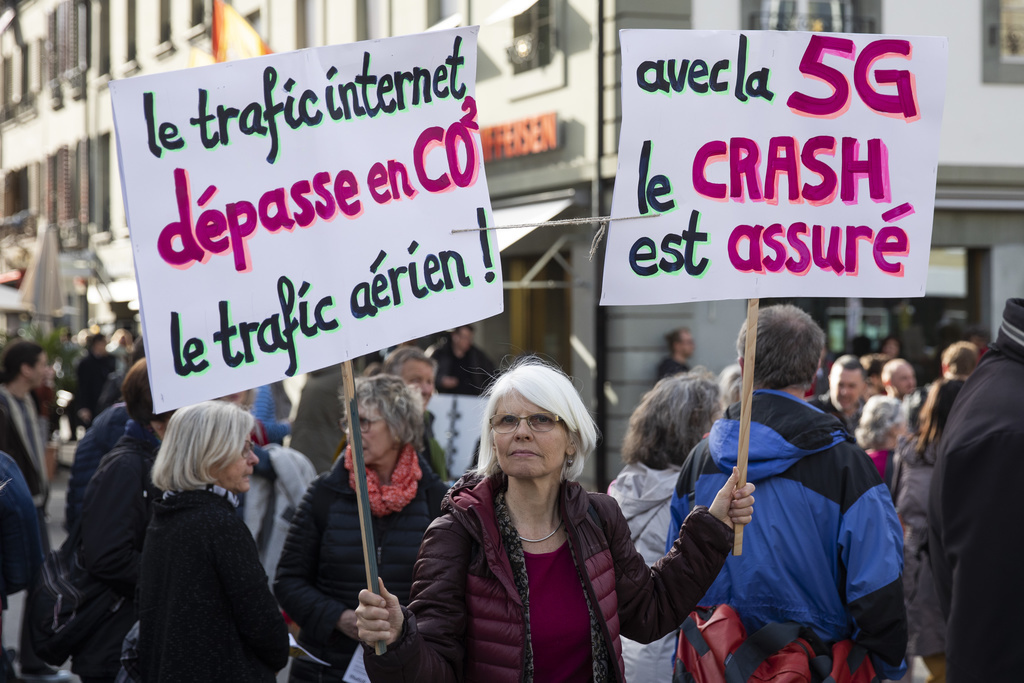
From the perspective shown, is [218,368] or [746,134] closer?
[218,368]

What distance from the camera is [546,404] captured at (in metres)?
2.81

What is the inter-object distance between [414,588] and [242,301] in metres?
0.80

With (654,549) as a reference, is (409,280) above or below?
above

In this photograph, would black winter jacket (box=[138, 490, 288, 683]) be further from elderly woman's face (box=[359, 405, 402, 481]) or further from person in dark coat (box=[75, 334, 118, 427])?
person in dark coat (box=[75, 334, 118, 427])

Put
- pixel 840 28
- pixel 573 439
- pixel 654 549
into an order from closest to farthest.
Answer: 1. pixel 573 439
2. pixel 654 549
3. pixel 840 28

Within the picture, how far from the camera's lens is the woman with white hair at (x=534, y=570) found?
2.59 metres

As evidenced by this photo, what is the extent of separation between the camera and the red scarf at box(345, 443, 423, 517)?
12.6ft

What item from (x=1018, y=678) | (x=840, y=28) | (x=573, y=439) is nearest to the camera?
(x=1018, y=678)

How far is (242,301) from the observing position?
2535 mm

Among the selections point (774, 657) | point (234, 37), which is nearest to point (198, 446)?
point (774, 657)

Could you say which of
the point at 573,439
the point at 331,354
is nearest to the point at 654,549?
the point at 573,439

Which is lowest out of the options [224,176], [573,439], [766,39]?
[573,439]

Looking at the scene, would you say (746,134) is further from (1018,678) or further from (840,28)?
(840,28)

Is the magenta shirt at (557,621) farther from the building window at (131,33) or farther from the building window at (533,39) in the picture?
the building window at (131,33)
